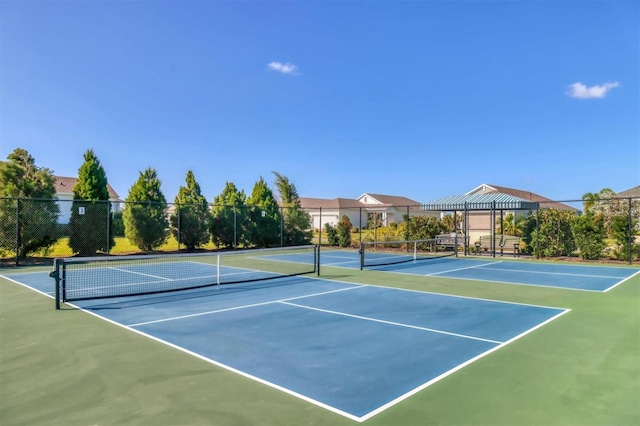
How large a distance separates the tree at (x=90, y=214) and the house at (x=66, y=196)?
24cm

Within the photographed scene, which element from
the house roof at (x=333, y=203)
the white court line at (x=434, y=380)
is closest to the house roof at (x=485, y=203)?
the white court line at (x=434, y=380)

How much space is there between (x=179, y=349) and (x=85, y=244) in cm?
1453

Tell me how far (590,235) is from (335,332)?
15800 millimetres

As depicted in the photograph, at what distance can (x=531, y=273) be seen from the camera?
1306cm

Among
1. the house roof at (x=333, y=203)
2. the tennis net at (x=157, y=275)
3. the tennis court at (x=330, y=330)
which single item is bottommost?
the tennis court at (x=330, y=330)

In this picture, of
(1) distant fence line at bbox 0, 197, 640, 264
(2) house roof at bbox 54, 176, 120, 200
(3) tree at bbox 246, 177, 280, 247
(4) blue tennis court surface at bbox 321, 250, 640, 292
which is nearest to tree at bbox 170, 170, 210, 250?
(1) distant fence line at bbox 0, 197, 640, 264

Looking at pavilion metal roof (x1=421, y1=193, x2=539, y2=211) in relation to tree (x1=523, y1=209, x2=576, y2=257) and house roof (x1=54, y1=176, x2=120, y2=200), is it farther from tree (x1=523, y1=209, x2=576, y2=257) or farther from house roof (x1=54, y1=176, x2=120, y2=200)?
house roof (x1=54, y1=176, x2=120, y2=200)

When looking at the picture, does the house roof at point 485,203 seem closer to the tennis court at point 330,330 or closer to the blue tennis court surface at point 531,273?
the blue tennis court surface at point 531,273

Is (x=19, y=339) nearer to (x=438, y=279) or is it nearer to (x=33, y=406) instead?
(x=33, y=406)

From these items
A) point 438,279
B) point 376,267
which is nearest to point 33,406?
point 438,279

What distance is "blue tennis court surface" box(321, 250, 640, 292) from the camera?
11.0m

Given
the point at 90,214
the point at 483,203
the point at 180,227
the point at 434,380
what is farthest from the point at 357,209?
the point at 434,380

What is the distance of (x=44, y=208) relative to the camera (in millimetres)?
15961

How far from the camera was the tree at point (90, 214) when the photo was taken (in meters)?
17.0
